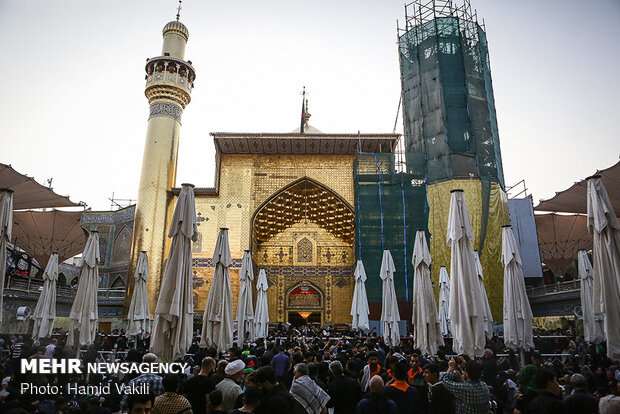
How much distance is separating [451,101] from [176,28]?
14.3 m

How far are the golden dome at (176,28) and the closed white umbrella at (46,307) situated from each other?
14.6 metres

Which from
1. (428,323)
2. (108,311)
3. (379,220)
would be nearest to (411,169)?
(379,220)

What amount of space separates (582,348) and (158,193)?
16.7 m

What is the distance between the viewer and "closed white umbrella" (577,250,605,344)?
→ 9337 mm

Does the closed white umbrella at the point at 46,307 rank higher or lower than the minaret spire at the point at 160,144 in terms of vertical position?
lower

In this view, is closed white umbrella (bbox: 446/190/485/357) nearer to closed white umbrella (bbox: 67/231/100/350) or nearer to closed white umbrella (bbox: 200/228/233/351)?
closed white umbrella (bbox: 200/228/233/351)

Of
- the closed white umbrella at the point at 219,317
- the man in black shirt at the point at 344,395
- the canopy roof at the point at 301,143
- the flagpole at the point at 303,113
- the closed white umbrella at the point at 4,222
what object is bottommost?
the man in black shirt at the point at 344,395

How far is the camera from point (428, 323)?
28.4ft

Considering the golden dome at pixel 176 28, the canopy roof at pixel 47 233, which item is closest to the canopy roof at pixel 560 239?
the golden dome at pixel 176 28

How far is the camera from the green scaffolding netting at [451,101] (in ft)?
60.9

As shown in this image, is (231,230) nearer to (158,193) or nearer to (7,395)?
(158,193)

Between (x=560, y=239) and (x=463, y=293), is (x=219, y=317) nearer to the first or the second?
(x=463, y=293)

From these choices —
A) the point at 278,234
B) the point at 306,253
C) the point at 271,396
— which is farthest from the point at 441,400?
the point at 278,234

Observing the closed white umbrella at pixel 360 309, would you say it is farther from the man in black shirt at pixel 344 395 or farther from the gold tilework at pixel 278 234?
the man in black shirt at pixel 344 395
